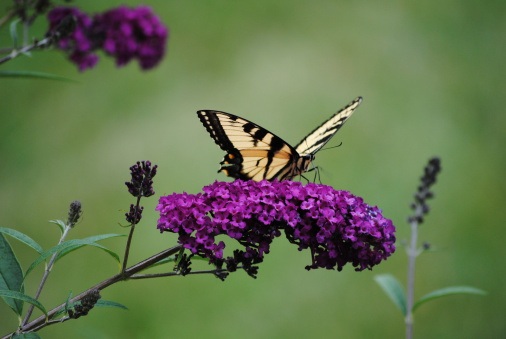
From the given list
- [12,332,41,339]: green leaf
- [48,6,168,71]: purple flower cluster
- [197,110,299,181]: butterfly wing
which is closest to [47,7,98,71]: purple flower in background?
[48,6,168,71]: purple flower cluster

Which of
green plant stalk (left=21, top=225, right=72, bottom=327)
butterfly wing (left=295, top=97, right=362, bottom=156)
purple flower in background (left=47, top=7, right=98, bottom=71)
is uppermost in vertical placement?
→ purple flower in background (left=47, top=7, right=98, bottom=71)

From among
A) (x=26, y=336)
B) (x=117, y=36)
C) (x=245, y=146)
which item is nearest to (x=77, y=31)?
(x=117, y=36)

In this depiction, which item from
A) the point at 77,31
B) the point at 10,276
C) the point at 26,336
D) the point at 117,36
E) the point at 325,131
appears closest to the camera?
the point at 26,336

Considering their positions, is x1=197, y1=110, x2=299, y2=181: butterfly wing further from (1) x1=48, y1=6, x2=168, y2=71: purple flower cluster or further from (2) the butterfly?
(1) x1=48, y1=6, x2=168, y2=71: purple flower cluster

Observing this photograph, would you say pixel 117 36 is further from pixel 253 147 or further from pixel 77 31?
pixel 253 147

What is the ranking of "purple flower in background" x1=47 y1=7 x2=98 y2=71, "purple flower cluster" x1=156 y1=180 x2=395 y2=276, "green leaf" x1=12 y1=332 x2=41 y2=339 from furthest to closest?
"purple flower in background" x1=47 y1=7 x2=98 y2=71, "purple flower cluster" x1=156 y1=180 x2=395 y2=276, "green leaf" x1=12 y1=332 x2=41 y2=339

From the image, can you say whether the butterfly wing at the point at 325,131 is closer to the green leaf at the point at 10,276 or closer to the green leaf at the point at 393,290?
the green leaf at the point at 393,290

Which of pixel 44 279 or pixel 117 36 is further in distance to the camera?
pixel 117 36
